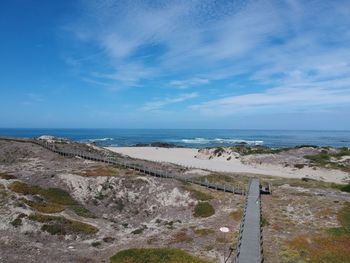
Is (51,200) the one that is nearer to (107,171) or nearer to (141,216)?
(141,216)

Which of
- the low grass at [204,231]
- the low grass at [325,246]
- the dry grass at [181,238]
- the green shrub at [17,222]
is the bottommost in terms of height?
the dry grass at [181,238]

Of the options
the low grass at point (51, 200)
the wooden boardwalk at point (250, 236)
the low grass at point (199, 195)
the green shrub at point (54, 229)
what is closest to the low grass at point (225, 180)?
the low grass at point (199, 195)

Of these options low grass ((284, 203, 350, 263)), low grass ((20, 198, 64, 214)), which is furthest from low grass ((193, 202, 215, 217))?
low grass ((20, 198, 64, 214))

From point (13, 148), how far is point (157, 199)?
41.5m

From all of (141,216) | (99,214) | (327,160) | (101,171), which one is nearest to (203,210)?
(141,216)

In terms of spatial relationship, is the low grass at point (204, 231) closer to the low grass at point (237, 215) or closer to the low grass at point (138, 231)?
the low grass at point (237, 215)

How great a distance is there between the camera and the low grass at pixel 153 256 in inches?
1052

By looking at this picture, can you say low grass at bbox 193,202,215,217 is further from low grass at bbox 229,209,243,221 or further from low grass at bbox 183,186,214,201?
low grass at bbox 229,209,243,221

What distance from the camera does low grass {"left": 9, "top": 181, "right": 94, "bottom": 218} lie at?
1509 inches

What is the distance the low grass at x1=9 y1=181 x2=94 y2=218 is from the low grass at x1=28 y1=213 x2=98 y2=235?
7.58 feet

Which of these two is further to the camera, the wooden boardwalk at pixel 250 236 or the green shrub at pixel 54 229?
the green shrub at pixel 54 229

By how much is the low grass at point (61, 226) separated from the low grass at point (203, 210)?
1278 cm

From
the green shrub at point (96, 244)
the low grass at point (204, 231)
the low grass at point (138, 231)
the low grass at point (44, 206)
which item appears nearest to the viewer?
the green shrub at point (96, 244)

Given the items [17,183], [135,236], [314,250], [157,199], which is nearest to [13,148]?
[17,183]
